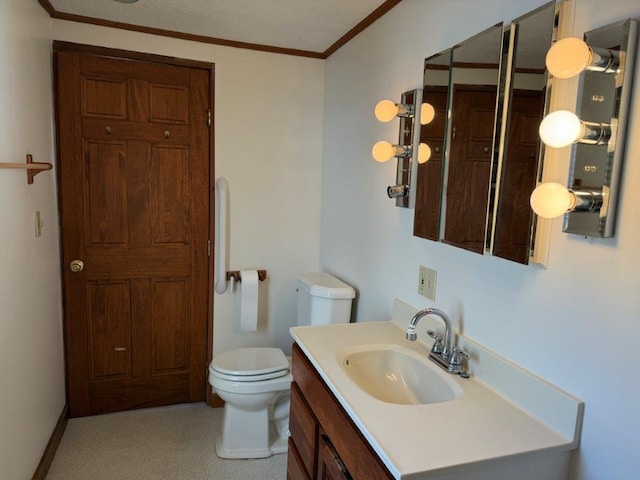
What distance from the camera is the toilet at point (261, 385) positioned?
2.33 meters

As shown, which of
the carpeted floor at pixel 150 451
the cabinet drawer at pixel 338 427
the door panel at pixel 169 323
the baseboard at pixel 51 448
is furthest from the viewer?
the door panel at pixel 169 323

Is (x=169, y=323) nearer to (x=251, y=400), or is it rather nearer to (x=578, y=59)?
(x=251, y=400)

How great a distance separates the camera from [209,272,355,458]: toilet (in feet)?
7.63

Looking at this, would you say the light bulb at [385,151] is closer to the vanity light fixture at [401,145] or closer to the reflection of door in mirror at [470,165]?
the vanity light fixture at [401,145]

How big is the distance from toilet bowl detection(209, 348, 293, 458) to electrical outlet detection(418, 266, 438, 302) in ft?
2.94

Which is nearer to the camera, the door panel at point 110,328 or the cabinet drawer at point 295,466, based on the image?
the cabinet drawer at point 295,466

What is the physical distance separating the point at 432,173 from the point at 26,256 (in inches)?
68.6

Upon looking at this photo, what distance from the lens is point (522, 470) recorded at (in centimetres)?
109

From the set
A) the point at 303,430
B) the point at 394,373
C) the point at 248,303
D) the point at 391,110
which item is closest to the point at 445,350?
the point at 394,373

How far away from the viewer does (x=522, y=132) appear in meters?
1.29

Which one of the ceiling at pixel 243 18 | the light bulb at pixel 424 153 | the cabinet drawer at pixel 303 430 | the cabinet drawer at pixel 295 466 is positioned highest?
the ceiling at pixel 243 18

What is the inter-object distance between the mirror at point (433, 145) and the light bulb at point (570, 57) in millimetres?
613

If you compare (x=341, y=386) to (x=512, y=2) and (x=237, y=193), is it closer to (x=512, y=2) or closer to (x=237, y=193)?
(x=512, y=2)

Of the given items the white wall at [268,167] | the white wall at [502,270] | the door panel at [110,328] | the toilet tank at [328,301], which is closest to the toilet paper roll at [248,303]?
the white wall at [268,167]
